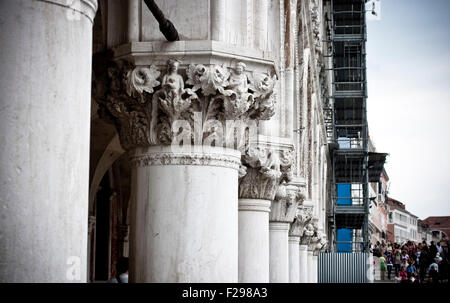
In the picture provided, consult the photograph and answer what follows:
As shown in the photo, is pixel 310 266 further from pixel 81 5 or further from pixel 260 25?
pixel 81 5

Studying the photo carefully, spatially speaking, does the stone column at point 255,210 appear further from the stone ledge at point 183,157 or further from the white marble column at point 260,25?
the stone ledge at point 183,157

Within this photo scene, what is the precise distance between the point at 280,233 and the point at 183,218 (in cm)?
849

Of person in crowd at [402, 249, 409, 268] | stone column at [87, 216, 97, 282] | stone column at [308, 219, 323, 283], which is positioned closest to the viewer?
stone column at [87, 216, 97, 282]

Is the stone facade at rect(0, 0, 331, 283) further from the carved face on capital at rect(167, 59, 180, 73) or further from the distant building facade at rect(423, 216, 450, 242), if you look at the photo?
the distant building facade at rect(423, 216, 450, 242)

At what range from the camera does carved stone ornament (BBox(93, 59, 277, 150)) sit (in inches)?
356

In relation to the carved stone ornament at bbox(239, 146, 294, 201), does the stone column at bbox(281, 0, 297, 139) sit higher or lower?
higher

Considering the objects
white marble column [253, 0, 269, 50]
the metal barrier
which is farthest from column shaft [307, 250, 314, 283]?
white marble column [253, 0, 269, 50]

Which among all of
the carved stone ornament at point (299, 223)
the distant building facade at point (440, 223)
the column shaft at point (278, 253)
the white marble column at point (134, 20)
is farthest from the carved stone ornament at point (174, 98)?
the carved stone ornament at point (299, 223)

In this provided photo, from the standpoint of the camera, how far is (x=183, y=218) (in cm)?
917

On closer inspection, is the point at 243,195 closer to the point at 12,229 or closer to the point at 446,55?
the point at 446,55

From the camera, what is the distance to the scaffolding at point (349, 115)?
45.2 metres

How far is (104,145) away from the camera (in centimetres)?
2088

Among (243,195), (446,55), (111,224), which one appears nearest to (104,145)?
(111,224)

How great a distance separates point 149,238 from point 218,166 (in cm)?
99
